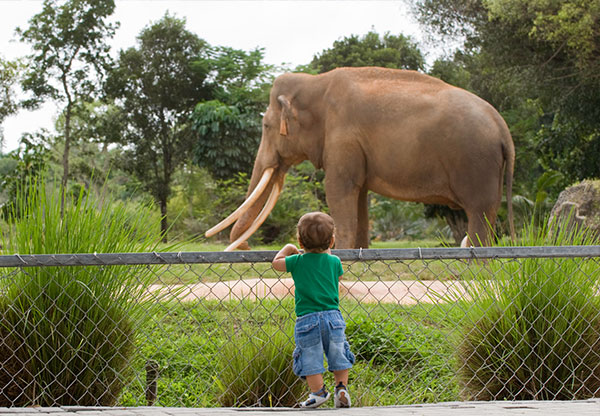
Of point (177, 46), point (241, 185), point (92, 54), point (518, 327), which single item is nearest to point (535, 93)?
point (241, 185)

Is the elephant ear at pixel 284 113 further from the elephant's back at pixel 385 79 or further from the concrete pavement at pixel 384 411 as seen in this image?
the concrete pavement at pixel 384 411

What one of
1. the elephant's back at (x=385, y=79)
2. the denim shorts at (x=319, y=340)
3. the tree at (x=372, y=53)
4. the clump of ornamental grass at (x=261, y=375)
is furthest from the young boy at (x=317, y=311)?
the tree at (x=372, y=53)

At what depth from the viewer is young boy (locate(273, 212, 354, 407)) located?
2.86 meters

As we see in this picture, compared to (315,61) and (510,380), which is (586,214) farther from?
(315,61)

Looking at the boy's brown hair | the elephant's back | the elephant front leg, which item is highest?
the elephant's back

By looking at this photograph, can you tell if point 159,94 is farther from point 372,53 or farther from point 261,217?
point 261,217

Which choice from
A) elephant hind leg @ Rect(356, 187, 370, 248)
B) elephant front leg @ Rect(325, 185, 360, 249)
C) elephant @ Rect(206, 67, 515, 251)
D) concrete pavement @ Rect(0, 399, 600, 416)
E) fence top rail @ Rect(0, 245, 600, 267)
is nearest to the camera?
concrete pavement @ Rect(0, 399, 600, 416)

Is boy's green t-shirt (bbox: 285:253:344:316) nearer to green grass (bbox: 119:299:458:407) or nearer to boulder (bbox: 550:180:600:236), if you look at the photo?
green grass (bbox: 119:299:458:407)

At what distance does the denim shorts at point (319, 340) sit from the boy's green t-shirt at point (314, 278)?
4 centimetres

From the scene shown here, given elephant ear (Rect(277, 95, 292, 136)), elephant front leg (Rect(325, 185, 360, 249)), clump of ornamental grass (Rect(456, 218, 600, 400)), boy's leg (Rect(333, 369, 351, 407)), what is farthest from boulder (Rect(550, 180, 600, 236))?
boy's leg (Rect(333, 369, 351, 407))

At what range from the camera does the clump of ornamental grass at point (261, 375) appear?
3400mm

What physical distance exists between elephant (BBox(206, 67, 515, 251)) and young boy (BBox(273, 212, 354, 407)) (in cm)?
400

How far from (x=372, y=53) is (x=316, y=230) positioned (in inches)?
907

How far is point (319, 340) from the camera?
2883 mm
